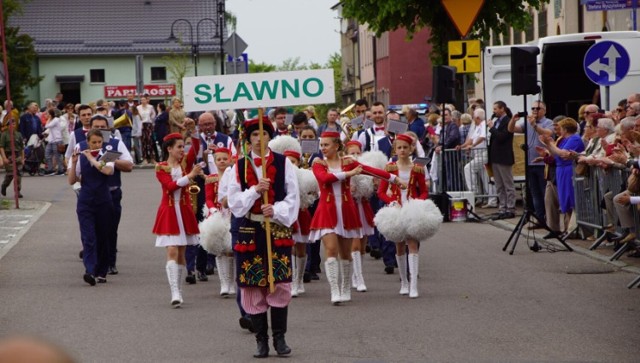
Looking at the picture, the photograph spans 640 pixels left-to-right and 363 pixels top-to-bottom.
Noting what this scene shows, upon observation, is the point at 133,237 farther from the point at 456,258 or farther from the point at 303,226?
the point at 303,226

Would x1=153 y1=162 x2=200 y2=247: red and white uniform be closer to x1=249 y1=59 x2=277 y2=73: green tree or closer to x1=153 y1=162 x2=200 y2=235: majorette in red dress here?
x1=153 y1=162 x2=200 y2=235: majorette in red dress

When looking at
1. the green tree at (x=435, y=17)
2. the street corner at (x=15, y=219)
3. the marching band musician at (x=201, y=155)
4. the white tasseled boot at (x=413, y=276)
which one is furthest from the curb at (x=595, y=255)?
the green tree at (x=435, y=17)

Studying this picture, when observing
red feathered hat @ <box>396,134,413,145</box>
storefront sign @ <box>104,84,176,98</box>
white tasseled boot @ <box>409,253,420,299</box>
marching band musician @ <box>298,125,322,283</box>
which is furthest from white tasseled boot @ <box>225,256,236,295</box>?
storefront sign @ <box>104,84,176,98</box>

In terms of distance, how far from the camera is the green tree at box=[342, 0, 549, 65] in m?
30.7

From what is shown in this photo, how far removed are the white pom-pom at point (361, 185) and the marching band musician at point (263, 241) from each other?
3558 millimetres

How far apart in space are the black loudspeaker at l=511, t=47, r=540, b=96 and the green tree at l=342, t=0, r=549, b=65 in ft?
45.0

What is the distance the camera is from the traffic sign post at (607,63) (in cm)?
1730

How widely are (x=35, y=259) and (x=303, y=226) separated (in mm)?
5338

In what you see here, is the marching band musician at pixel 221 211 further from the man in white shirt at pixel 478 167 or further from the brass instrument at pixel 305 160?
the man in white shirt at pixel 478 167

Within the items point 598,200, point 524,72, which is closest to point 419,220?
point 598,200

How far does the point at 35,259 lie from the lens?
16.2 metres

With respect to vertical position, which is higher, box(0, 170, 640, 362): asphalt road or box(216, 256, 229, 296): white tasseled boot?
box(216, 256, 229, 296): white tasseled boot

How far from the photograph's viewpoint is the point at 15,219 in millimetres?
22297

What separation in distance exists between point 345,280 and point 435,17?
20.2 m
